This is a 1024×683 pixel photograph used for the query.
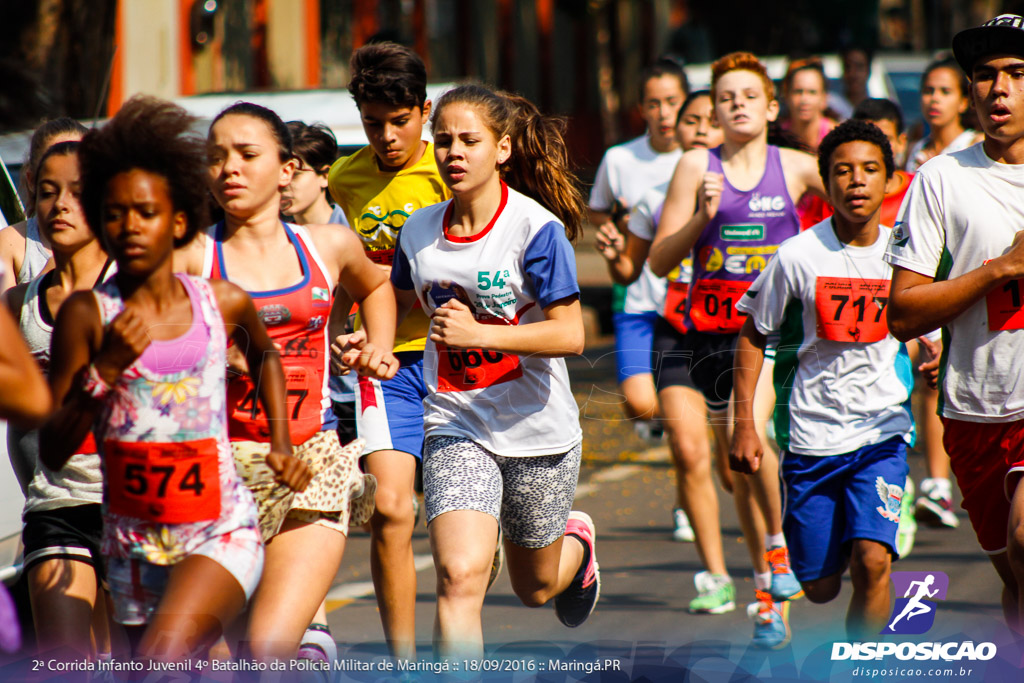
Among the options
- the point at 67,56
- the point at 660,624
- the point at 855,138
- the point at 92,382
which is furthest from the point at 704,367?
the point at 67,56

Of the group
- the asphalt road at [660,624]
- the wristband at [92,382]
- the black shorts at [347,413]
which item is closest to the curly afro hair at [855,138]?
the asphalt road at [660,624]

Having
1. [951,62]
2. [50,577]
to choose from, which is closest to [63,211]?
[50,577]

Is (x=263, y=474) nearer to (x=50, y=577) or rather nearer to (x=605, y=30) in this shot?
(x=50, y=577)

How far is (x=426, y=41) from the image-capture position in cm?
2406

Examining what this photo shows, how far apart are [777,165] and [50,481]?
3.64 metres

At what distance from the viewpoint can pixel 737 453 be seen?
4914 mm

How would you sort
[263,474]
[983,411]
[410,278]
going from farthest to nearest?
[410,278], [983,411], [263,474]

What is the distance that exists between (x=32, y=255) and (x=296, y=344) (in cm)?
124

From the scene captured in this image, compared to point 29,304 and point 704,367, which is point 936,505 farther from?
point 29,304

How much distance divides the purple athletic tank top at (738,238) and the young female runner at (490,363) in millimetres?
1655

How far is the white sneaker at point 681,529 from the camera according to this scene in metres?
7.53

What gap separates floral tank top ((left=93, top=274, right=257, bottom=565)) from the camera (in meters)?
3.07

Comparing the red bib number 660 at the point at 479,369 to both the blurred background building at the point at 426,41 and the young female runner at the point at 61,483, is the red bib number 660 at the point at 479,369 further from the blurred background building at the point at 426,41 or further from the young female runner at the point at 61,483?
the blurred background building at the point at 426,41

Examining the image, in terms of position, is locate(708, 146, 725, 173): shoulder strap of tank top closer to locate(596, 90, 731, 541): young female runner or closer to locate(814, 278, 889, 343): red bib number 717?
locate(596, 90, 731, 541): young female runner
